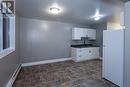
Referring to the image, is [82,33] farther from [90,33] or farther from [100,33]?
[100,33]

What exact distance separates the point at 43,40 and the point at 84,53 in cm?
236

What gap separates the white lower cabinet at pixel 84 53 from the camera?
4.98 m

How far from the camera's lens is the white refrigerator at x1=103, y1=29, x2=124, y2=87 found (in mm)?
2346

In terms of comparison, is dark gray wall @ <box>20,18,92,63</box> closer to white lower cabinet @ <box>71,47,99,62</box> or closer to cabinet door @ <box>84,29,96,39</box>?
white lower cabinet @ <box>71,47,99,62</box>

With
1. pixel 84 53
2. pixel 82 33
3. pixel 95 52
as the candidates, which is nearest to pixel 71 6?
pixel 82 33

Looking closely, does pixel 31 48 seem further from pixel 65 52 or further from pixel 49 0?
pixel 49 0

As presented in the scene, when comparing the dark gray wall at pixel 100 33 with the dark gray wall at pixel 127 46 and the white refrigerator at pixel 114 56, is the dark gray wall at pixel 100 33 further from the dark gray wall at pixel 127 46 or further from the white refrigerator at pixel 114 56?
the dark gray wall at pixel 127 46

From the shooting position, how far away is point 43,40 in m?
4.58

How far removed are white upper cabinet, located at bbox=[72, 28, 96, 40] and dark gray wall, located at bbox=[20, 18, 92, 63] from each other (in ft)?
1.01

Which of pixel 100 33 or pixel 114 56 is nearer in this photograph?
pixel 114 56

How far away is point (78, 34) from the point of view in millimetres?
5238

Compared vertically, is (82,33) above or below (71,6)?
below

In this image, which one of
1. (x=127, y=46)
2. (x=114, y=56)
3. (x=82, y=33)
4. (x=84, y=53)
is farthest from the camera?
(x=82, y=33)

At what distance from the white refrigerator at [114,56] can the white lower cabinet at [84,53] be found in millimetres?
2168
